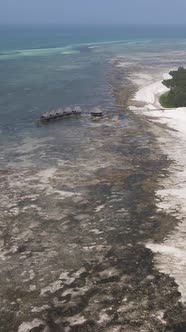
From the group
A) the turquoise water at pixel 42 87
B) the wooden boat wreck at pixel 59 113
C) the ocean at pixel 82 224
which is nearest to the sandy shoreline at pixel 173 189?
the ocean at pixel 82 224

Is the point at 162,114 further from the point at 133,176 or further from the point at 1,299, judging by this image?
the point at 1,299

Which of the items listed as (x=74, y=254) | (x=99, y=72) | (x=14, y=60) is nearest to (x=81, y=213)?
(x=74, y=254)

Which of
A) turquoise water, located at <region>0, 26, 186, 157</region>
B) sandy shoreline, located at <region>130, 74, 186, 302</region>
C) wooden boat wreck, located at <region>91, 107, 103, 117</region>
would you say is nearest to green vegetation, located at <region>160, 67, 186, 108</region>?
sandy shoreline, located at <region>130, 74, 186, 302</region>

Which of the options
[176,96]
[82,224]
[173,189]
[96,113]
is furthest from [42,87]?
[82,224]

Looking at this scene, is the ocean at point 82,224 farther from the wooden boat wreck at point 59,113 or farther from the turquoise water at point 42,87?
the wooden boat wreck at point 59,113

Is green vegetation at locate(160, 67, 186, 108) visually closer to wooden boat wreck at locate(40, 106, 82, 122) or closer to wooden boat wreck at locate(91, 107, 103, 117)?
wooden boat wreck at locate(91, 107, 103, 117)

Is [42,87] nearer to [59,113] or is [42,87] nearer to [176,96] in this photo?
[59,113]
